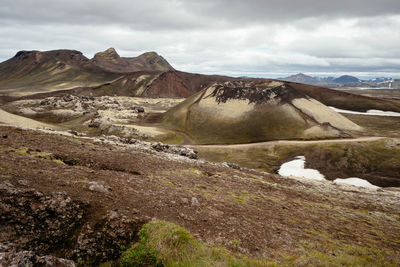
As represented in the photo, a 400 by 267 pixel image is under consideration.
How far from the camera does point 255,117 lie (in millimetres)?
118438

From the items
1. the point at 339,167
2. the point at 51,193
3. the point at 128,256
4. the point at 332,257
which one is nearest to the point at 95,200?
the point at 51,193

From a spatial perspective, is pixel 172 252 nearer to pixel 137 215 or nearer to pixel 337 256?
pixel 137 215

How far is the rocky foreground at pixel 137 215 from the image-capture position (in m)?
12.9

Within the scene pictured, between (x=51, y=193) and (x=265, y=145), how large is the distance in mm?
86407

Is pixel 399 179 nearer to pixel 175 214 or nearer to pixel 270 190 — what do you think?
pixel 270 190

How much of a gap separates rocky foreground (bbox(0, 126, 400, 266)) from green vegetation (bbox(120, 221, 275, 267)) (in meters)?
0.89

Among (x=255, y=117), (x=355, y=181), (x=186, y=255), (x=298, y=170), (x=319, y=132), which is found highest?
(x=255, y=117)

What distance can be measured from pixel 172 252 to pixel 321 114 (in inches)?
4986

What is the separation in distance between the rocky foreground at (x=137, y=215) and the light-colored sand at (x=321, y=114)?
96375 millimetres

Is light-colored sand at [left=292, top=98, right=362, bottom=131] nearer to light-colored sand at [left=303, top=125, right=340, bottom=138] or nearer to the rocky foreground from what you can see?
light-colored sand at [left=303, top=125, right=340, bottom=138]

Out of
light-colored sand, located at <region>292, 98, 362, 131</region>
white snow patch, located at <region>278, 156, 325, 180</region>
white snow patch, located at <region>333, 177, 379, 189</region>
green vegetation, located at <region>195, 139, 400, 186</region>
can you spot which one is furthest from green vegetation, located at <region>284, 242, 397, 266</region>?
light-colored sand, located at <region>292, 98, 362, 131</region>

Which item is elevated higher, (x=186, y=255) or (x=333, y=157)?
(x=186, y=255)

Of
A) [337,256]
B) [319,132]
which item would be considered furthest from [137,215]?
[319,132]

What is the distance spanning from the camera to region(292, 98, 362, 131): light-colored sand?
379 feet
